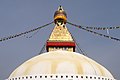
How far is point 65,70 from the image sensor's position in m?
16.3

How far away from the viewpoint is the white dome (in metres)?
16.4

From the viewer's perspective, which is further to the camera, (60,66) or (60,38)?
(60,38)

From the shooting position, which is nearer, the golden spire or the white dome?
the white dome

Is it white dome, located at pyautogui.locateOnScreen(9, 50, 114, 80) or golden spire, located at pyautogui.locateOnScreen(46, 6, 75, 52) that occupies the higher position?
golden spire, located at pyautogui.locateOnScreen(46, 6, 75, 52)

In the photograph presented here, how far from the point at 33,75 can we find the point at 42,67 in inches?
24.0

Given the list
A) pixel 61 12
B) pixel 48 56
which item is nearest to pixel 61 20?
pixel 61 12

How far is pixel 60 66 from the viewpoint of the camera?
1659 cm

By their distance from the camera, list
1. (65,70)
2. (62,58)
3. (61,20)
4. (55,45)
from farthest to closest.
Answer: (61,20), (55,45), (62,58), (65,70)

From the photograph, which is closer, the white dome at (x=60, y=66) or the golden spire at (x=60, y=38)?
the white dome at (x=60, y=66)

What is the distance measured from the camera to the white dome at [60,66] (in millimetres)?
16438

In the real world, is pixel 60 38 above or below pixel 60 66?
above

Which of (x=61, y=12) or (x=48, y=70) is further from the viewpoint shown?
(x=61, y=12)

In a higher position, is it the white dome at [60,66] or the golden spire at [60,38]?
the golden spire at [60,38]

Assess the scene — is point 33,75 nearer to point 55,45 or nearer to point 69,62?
point 69,62
